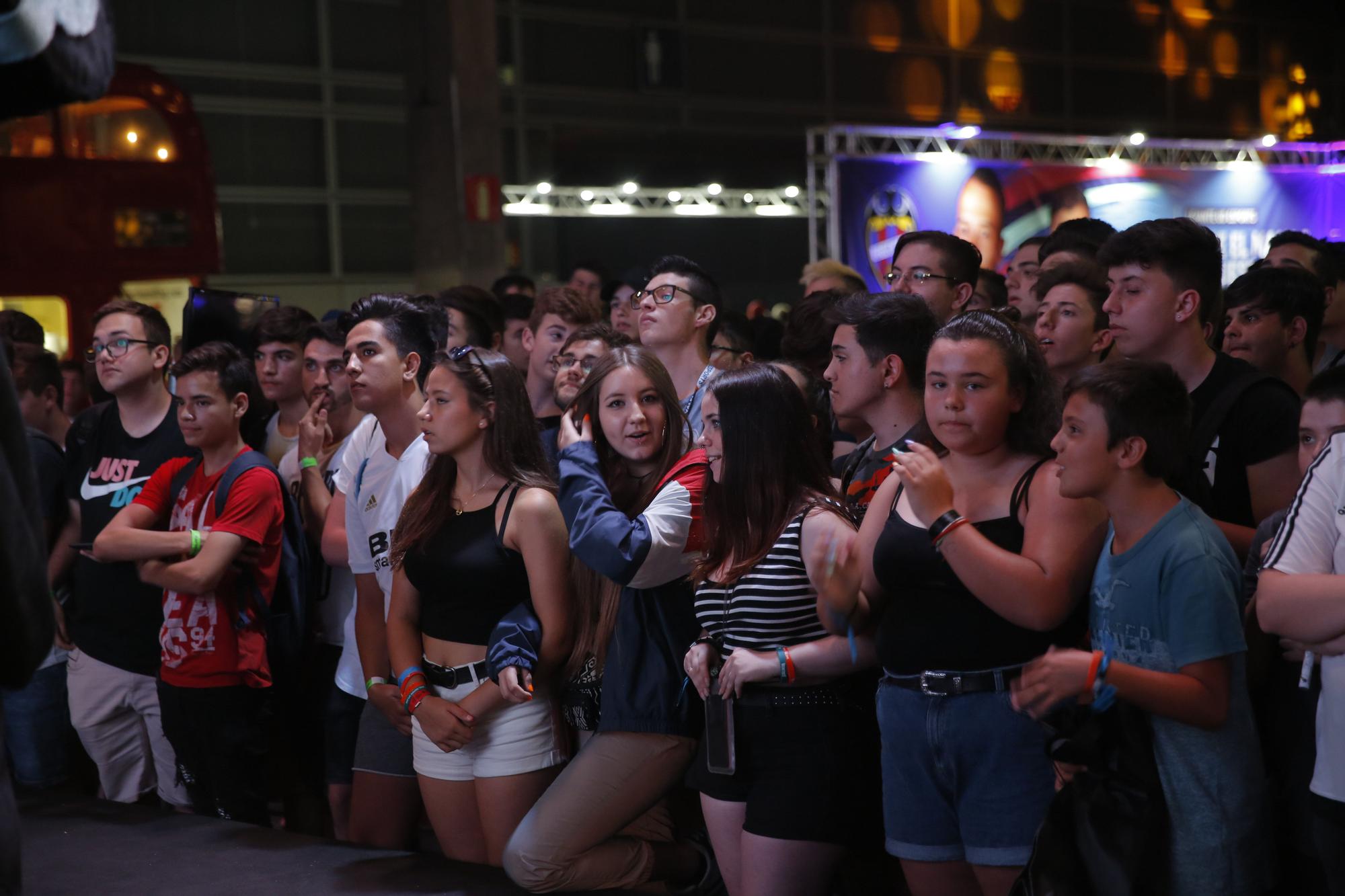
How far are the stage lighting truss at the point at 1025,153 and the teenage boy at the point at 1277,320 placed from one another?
7.20m

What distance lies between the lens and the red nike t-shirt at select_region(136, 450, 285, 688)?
13.5 feet

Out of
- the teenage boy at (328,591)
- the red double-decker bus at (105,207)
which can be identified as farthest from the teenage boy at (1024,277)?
the red double-decker bus at (105,207)

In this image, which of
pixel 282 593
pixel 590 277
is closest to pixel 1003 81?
pixel 590 277

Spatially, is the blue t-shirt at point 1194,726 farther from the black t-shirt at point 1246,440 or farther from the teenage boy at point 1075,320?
the teenage boy at point 1075,320

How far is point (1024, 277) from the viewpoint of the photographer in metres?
5.25

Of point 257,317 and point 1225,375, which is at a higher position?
point 257,317

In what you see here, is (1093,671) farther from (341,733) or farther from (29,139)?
(29,139)

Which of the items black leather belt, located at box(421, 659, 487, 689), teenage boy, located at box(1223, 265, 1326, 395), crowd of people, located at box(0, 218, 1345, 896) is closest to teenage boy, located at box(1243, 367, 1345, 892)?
crowd of people, located at box(0, 218, 1345, 896)

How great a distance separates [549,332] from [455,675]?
5.91ft

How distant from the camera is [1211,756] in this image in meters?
2.47

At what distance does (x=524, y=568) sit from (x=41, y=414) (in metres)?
2.96

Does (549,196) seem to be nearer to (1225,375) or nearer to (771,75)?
(771,75)

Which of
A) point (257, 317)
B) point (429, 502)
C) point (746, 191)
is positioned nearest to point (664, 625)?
point (429, 502)

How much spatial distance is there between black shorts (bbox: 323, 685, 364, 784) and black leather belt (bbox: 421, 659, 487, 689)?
2.45 feet
